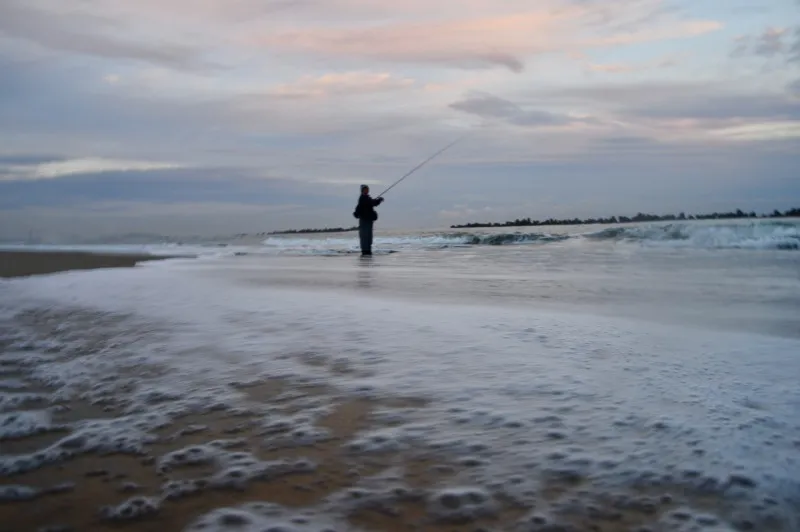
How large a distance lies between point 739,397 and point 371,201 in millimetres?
14407

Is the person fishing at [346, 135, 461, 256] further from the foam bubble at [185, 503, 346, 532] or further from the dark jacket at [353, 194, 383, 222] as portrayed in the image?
the foam bubble at [185, 503, 346, 532]

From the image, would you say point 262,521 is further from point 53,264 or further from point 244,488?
point 53,264

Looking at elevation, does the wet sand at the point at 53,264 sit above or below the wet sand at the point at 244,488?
above

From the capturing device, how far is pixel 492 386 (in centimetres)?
232

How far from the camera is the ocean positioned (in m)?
1.42

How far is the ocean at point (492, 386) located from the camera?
4.67ft

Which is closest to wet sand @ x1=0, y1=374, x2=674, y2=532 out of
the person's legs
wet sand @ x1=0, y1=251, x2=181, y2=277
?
wet sand @ x1=0, y1=251, x2=181, y2=277

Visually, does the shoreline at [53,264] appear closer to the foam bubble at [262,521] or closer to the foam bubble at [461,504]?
the foam bubble at [262,521]

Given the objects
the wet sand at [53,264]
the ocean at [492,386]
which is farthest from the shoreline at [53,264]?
the ocean at [492,386]

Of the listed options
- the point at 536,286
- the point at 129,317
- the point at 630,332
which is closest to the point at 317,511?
the point at 630,332

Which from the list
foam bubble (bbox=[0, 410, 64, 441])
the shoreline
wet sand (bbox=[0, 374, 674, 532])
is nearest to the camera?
wet sand (bbox=[0, 374, 674, 532])

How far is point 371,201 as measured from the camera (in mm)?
16250

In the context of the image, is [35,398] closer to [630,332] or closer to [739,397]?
[739,397]

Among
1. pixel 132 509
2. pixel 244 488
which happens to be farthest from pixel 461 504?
pixel 132 509
